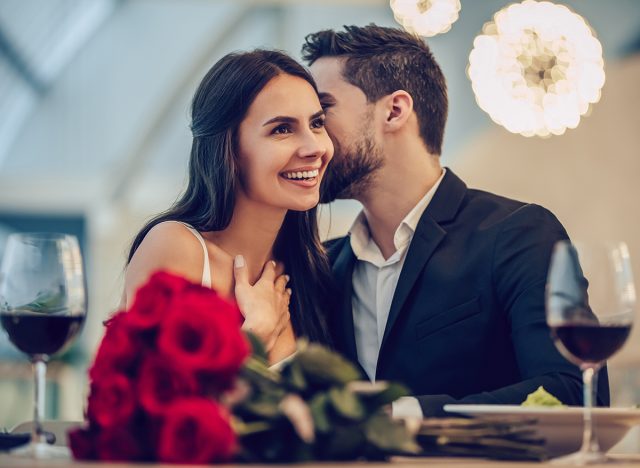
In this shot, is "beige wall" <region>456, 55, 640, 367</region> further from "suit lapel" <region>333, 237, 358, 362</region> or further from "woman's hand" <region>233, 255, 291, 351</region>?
"woman's hand" <region>233, 255, 291, 351</region>

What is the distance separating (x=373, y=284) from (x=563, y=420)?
1.34 metres

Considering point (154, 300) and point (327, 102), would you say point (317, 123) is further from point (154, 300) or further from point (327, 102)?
point (154, 300)

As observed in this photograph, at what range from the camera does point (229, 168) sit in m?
2.41

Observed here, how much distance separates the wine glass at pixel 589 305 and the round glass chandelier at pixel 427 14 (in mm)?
3862

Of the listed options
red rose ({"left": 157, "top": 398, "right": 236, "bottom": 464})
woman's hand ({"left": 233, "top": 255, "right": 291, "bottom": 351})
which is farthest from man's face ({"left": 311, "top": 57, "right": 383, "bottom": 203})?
red rose ({"left": 157, "top": 398, "right": 236, "bottom": 464})

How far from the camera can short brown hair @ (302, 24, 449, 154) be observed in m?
2.93

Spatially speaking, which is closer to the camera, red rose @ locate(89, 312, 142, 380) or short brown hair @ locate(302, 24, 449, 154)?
red rose @ locate(89, 312, 142, 380)

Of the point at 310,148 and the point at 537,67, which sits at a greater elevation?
the point at 537,67

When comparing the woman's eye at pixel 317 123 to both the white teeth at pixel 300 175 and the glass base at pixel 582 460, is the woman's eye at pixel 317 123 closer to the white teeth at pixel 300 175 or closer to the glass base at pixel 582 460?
the white teeth at pixel 300 175

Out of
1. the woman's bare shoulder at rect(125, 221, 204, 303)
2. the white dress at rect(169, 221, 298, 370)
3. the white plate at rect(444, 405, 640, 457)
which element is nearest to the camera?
the white plate at rect(444, 405, 640, 457)

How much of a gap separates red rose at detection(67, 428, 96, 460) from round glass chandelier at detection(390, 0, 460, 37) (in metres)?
4.10

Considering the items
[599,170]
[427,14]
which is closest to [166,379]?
[427,14]

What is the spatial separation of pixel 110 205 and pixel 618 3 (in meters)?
7.09

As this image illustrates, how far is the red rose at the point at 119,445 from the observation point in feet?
3.46
